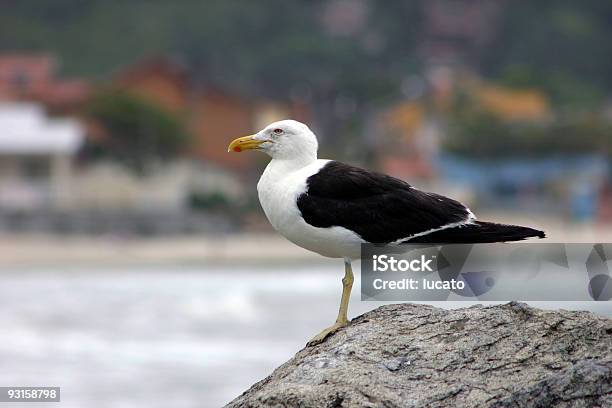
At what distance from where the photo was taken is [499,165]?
72.2 meters

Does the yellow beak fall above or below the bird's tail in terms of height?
above

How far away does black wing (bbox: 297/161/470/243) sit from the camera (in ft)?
18.7

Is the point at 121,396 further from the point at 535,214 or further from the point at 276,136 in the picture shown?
the point at 535,214

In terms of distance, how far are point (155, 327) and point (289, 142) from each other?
72.0ft

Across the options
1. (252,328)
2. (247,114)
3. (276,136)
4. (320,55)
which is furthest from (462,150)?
(276,136)

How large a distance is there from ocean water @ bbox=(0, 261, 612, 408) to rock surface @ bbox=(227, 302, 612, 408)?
269 mm

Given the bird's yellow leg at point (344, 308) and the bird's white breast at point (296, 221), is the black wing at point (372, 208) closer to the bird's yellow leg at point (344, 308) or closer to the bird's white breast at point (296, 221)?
the bird's white breast at point (296, 221)

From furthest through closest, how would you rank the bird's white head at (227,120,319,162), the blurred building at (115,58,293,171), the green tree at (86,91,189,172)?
the blurred building at (115,58,293,171) < the green tree at (86,91,189,172) < the bird's white head at (227,120,319,162)

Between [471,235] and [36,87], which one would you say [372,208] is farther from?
[36,87]

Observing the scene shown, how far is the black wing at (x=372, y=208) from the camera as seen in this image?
571 cm

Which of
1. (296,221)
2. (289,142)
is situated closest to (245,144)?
(289,142)

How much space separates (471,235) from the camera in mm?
5691

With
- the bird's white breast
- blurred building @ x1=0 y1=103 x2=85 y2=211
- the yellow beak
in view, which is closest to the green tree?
blurred building @ x1=0 y1=103 x2=85 y2=211

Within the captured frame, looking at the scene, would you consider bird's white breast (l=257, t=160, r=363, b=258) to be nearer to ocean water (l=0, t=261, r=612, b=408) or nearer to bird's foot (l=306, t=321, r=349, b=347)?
bird's foot (l=306, t=321, r=349, b=347)
